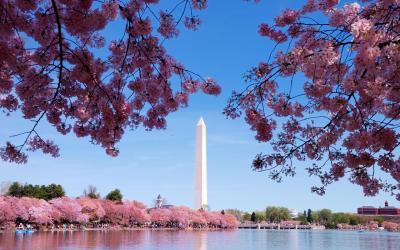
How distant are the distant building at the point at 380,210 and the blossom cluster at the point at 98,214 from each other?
81033 mm

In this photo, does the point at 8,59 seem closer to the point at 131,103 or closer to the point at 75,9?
the point at 75,9

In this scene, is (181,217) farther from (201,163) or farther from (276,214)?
(276,214)

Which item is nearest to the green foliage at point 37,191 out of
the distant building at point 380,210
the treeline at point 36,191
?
the treeline at point 36,191

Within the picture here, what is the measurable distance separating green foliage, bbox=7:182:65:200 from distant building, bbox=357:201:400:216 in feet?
433

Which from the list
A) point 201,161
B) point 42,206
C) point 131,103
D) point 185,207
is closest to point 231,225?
point 185,207

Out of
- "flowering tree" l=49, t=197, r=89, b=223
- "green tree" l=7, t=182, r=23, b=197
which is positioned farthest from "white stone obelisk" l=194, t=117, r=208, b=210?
"green tree" l=7, t=182, r=23, b=197

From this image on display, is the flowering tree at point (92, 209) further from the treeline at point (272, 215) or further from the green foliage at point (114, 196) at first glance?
the treeline at point (272, 215)

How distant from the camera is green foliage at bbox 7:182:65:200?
66.7 metres

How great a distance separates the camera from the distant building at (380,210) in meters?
168

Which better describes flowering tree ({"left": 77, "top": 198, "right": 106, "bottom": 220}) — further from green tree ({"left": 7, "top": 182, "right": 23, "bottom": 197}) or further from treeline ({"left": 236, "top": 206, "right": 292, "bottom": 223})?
treeline ({"left": 236, "top": 206, "right": 292, "bottom": 223})

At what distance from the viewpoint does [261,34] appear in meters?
6.15

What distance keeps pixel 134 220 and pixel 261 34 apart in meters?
80.2

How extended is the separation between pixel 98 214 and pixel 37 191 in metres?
9.35

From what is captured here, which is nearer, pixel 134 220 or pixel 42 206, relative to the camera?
pixel 42 206
